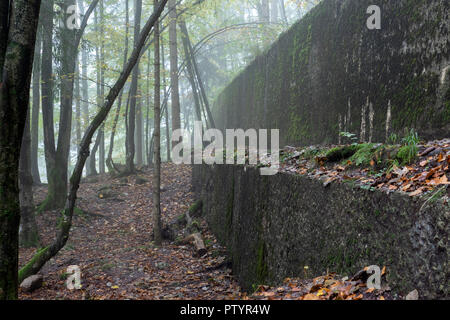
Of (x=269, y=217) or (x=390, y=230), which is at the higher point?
(x=390, y=230)

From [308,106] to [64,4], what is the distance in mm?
8129

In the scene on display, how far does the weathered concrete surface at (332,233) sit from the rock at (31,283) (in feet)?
11.2

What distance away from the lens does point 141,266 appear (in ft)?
24.1

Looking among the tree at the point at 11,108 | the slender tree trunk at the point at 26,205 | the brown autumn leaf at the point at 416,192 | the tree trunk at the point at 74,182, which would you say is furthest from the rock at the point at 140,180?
the brown autumn leaf at the point at 416,192

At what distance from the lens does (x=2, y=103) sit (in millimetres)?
3668

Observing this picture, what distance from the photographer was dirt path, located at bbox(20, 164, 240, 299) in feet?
20.4

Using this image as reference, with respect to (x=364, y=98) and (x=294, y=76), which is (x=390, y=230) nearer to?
(x=364, y=98)

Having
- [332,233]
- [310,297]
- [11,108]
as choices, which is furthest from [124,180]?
[310,297]

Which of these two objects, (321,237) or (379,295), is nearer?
(379,295)

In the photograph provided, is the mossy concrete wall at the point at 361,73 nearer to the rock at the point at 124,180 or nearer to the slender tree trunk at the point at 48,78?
the slender tree trunk at the point at 48,78

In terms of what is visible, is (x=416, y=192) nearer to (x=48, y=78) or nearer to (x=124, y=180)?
(x=48, y=78)

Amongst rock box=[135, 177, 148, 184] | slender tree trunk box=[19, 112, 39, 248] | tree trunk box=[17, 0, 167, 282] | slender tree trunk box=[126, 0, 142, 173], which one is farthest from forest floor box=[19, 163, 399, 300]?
slender tree trunk box=[126, 0, 142, 173]

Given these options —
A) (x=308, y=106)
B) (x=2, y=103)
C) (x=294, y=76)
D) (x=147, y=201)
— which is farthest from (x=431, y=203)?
(x=147, y=201)

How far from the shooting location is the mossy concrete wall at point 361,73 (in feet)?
12.6
